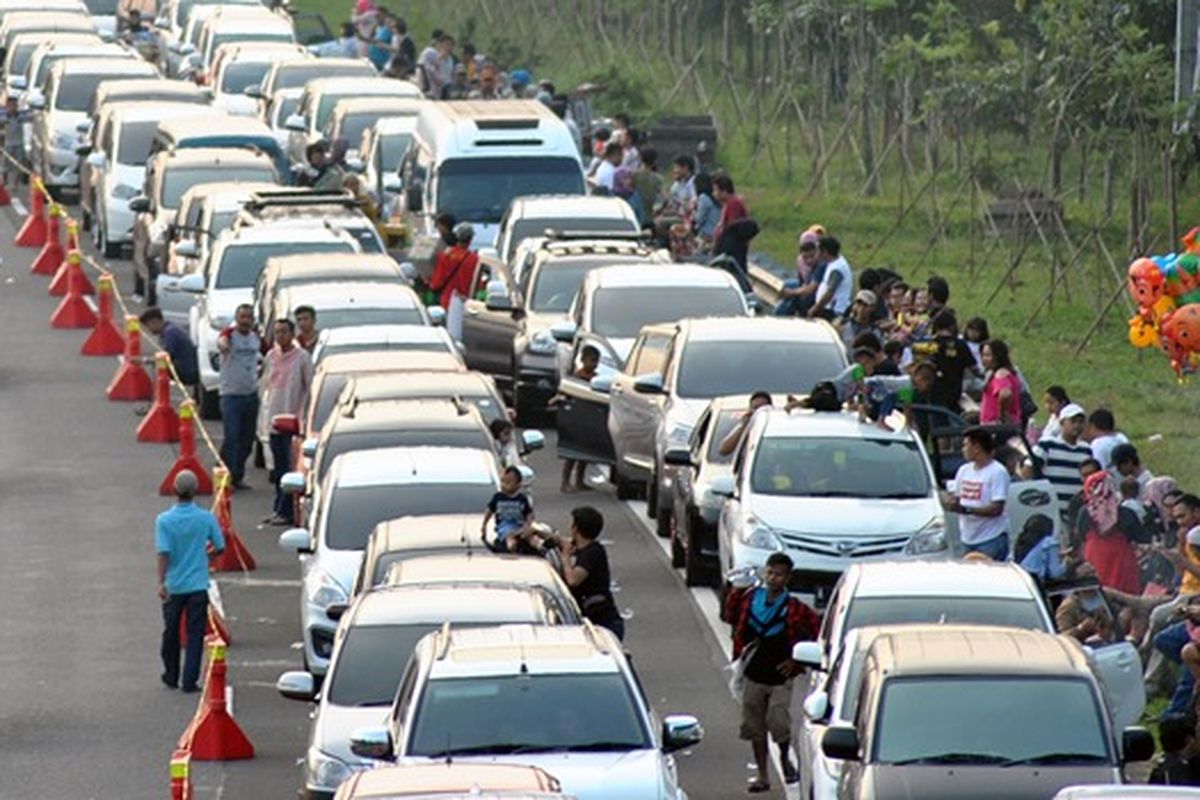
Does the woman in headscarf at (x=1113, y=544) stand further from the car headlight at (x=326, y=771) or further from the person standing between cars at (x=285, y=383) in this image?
the person standing between cars at (x=285, y=383)

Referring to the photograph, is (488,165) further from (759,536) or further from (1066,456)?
(759,536)

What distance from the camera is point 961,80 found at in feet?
144

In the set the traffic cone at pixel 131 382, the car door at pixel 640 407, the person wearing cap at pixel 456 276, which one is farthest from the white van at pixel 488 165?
the car door at pixel 640 407

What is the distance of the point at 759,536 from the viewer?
81.4 feet

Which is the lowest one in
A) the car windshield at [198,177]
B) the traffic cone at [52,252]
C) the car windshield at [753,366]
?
the traffic cone at [52,252]

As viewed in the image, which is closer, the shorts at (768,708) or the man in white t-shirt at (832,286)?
the shorts at (768,708)

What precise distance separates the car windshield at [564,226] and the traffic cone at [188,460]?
645 centimetres

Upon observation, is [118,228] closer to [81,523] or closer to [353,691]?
[81,523]

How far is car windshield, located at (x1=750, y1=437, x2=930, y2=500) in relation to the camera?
2533 cm

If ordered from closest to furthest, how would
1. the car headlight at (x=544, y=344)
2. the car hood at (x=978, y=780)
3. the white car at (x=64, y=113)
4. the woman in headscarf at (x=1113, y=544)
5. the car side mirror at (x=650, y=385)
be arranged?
the car hood at (x=978, y=780) → the woman in headscarf at (x=1113, y=544) → the car side mirror at (x=650, y=385) → the car headlight at (x=544, y=344) → the white car at (x=64, y=113)

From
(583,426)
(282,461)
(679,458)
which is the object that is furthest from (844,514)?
(282,461)

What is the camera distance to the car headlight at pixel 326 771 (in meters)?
19.0

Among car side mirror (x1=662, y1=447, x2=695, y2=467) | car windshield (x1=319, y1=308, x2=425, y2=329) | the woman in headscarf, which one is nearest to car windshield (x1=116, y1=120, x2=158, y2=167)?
car windshield (x1=319, y1=308, x2=425, y2=329)

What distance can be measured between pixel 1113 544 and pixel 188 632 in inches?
229
